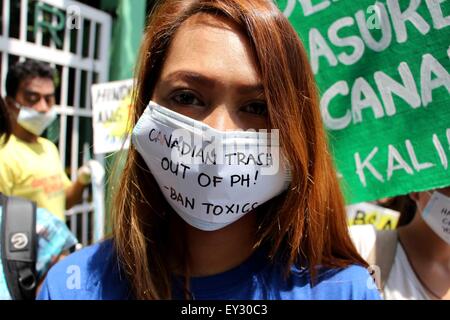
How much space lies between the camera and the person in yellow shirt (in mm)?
2373

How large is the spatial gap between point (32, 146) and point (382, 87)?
1952 mm

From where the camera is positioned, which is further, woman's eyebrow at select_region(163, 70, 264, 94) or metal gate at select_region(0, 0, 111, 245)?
metal gate at select_region(0, 0, 111, 245)

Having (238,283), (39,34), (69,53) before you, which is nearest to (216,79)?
(238,283)

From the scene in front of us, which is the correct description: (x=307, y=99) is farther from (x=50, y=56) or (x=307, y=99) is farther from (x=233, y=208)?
(x=50, y=56)

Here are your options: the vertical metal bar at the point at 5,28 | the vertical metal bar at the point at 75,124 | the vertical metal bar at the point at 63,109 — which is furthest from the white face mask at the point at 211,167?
the vertical metal bar at the point at 75,124

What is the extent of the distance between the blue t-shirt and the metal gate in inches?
89.5

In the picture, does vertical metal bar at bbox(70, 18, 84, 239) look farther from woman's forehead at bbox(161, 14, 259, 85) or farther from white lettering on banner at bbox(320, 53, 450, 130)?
woman's forehead at bbox(161, 14, 259, 85)

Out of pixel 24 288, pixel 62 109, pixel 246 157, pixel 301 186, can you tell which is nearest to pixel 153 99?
pixel 246 157

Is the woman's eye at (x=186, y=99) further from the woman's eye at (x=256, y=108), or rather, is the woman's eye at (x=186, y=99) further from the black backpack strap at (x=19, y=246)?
the black backpack strap at (x=19, y=246)

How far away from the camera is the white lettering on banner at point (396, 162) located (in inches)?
50.8

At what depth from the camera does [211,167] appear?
1030mm

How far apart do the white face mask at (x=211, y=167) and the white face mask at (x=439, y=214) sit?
Result: 1.97 ft

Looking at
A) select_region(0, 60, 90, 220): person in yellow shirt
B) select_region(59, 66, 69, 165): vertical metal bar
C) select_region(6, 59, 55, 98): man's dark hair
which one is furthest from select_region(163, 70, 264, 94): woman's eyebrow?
select_region(59, 66, 69, 165): vertical metal bar

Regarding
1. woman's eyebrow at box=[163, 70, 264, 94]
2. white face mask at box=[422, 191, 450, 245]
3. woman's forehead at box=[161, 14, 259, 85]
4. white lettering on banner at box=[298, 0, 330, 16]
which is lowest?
white face mask at box=[422, 191, 450, 245]
